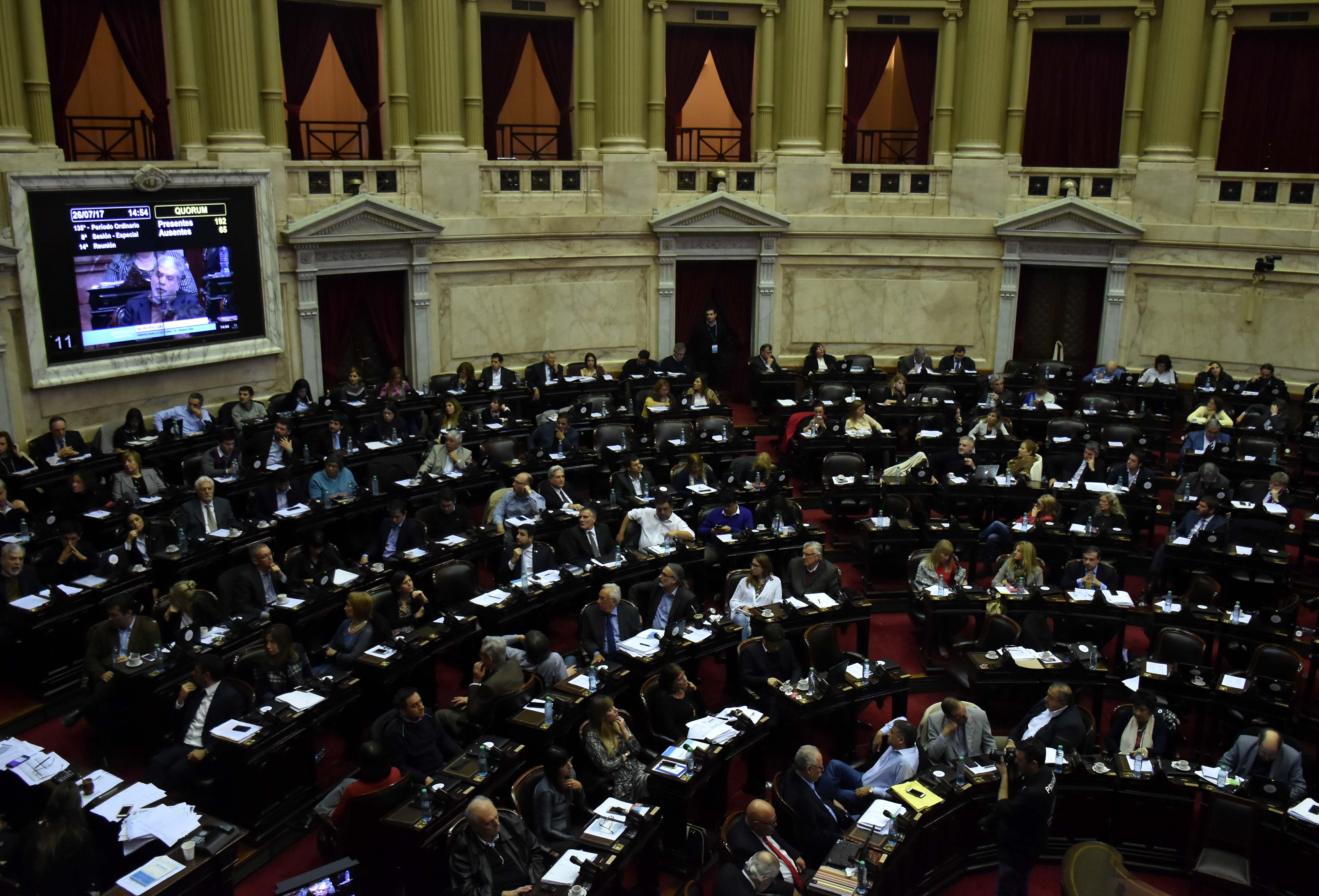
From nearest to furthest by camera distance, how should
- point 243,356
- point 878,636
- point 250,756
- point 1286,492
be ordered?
point 250,756 → point 878,636 → point 1286,492 → point 243,356

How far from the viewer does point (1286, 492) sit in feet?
45.5

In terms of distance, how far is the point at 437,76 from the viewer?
1923cm

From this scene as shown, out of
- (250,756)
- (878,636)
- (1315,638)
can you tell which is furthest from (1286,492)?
(250,756)

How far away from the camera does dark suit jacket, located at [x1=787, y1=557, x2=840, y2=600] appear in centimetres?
1205

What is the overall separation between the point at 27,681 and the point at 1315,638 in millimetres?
12500

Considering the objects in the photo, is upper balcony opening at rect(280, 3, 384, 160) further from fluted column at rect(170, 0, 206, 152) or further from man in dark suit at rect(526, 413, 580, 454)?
man in dark suit at rect(526, 413, 580, 454)

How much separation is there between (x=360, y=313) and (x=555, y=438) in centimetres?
548

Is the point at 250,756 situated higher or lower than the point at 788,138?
lower

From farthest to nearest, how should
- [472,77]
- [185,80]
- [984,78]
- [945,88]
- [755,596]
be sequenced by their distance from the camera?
[945,88]
[984,78]
[472,77]
[185,80]
[755,596]

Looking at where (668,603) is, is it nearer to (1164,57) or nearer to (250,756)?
(250,756)

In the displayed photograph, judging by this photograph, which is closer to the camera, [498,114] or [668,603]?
[668,603]

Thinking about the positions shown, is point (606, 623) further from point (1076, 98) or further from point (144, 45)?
point (1076, 98)

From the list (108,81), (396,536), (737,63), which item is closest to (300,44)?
(108,81)

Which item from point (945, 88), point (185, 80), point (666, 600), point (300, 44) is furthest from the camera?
point (945, 88)
